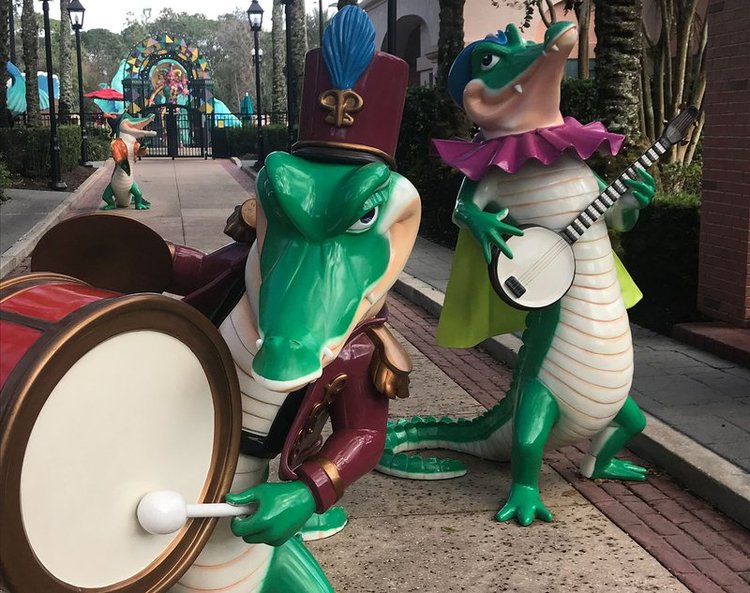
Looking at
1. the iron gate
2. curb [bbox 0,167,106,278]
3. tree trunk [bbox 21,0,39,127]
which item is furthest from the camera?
the iron gate

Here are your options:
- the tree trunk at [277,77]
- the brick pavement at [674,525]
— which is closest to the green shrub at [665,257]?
the brick pavement at [674,525]

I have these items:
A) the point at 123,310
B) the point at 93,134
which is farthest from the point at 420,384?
the point at 93,134

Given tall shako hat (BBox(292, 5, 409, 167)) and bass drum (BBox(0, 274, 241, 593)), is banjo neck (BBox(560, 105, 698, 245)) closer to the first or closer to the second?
tall shako hat (BBox(292, 5, 409, 167))

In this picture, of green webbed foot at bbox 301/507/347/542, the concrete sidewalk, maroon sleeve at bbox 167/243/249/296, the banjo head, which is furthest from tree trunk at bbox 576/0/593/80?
maroon sleeve at bbox 167/243/249/296

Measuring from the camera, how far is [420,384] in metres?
5.74

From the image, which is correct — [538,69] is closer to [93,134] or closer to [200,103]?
[93,134]

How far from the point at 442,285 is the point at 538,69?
5558 millimetres

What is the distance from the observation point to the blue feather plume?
6.87 ft

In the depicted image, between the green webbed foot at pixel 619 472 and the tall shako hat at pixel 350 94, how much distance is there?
237cm

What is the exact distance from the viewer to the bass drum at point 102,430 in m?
1.52

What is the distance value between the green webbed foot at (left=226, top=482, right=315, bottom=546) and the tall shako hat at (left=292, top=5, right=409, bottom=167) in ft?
2.65

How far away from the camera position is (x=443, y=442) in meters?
4.29

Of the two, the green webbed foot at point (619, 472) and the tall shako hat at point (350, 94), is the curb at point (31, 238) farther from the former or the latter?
the tall shako hat at point (350, 94)

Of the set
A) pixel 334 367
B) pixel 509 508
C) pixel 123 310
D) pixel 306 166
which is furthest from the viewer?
pixel 509 508
